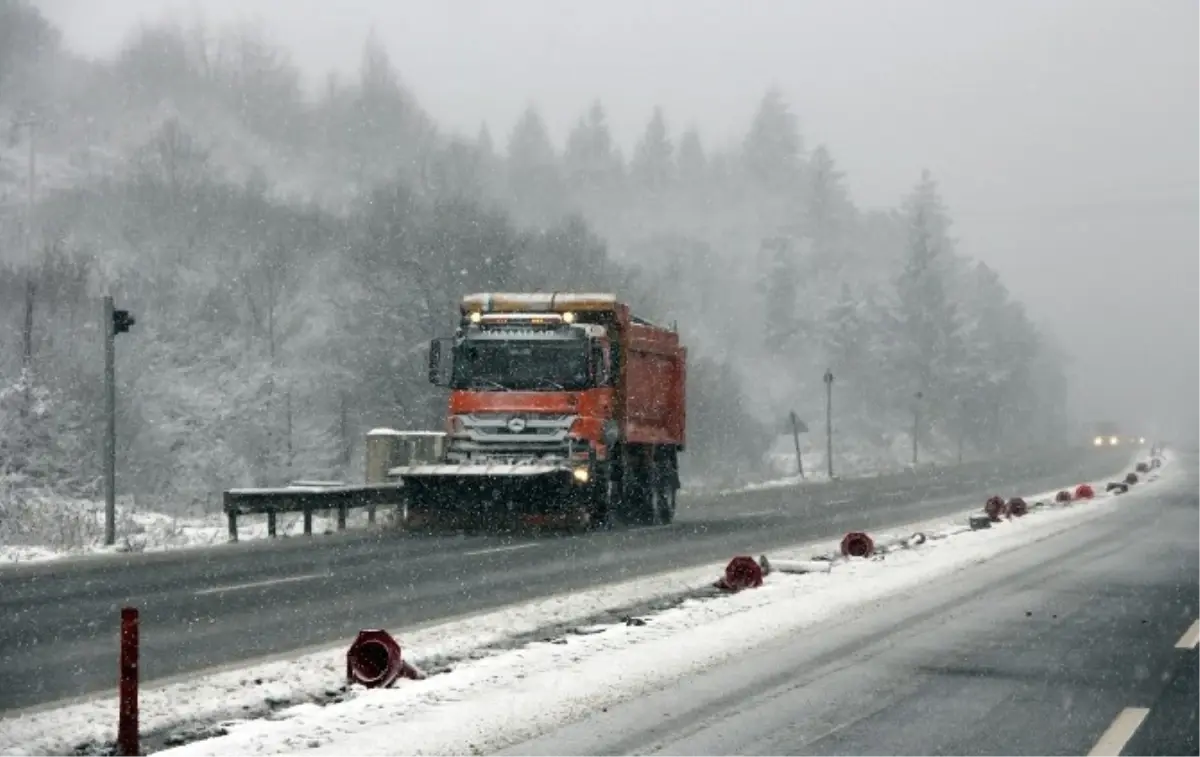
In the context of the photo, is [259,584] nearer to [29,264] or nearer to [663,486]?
[663,486]

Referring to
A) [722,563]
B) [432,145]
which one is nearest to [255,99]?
[432,145]

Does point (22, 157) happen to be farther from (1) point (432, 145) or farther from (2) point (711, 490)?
(2) point (711, 490)

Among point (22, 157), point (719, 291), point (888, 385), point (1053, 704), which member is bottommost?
point (1053, 704)

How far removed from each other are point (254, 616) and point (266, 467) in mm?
41444

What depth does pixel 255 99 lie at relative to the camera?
131750mm

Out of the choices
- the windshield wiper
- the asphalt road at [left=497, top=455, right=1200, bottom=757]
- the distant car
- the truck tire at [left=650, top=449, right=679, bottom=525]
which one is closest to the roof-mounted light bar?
the windshield wiper

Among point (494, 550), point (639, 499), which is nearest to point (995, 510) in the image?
point (639, 499)

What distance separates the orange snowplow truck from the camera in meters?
26.8

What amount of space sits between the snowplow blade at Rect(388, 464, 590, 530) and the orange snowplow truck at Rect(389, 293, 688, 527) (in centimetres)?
2

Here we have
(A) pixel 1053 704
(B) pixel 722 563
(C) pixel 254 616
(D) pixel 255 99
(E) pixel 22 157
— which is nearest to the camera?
(A) pixel 1053 704

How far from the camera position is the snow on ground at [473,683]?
8508 millimetres

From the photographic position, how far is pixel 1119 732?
8852 millimetres

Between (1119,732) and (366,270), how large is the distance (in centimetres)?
5302

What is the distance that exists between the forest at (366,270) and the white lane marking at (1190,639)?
107 ft
